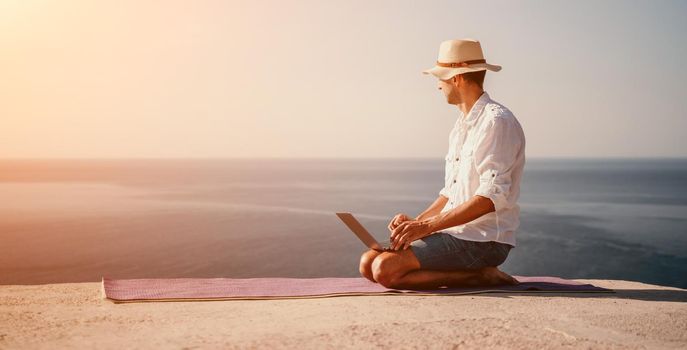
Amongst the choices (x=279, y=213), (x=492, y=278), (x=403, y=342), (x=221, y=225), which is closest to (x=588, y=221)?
(x=279, y=213)

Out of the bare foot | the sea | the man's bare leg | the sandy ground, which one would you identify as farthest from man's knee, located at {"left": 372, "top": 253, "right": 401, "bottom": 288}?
the sea

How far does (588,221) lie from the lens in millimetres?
24797

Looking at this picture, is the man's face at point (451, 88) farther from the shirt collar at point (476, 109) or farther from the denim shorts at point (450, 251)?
the denim shorts at point (450, 251)

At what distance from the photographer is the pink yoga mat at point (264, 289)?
4.20m

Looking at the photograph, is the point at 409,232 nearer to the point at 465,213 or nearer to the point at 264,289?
the point at 465,213

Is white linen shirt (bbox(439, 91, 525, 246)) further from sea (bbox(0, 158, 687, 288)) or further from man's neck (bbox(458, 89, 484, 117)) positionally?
sea (bbox(0, 158, 687, 288))

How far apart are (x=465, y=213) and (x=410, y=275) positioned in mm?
570

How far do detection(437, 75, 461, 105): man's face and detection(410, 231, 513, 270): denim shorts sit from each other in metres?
0.86

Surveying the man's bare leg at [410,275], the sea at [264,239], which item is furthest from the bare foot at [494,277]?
the sea at [264,239]

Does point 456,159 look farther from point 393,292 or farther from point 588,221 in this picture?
point 588,221

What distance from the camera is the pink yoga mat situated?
13.8 ft

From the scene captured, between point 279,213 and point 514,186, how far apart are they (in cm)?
2181

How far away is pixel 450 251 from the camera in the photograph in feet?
14.4

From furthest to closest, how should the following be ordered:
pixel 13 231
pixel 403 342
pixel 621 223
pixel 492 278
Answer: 1. pixel 621 223
2. pixel 13 231
3. pixel 492 278
4. pixel 403 342
